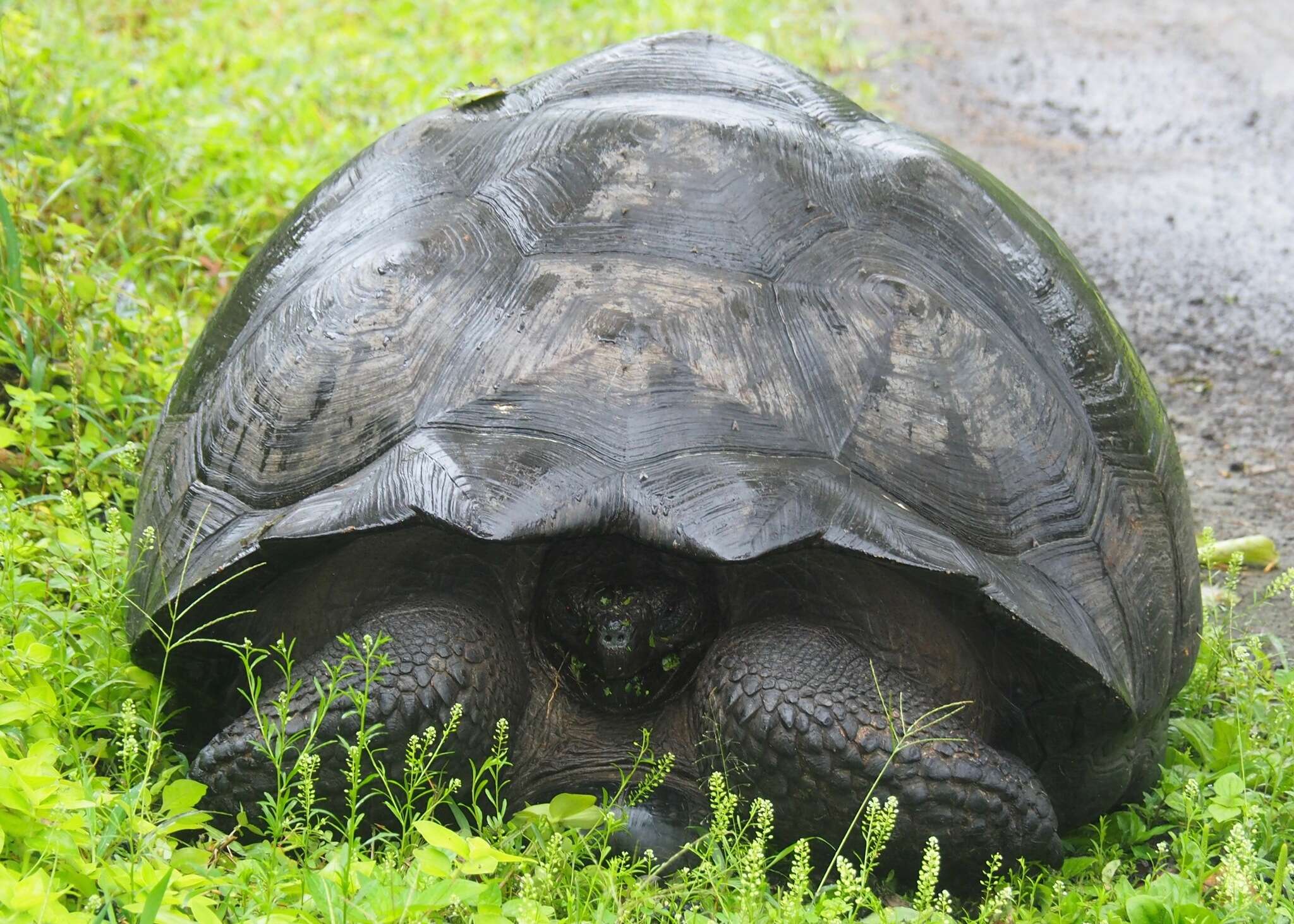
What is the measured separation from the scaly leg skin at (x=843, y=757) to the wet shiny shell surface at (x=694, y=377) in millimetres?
261

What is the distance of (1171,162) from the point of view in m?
7.39

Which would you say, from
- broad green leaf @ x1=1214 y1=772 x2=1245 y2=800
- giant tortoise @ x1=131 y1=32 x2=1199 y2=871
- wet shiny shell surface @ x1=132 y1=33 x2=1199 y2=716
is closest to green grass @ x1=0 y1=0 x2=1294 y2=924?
broad green leaf @ x1=1214 y1=772 x2=1245 y2=800

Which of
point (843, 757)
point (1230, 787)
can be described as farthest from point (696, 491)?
point (1230, 787)

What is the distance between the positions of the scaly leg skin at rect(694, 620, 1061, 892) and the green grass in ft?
0.23

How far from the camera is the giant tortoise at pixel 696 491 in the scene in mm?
2367

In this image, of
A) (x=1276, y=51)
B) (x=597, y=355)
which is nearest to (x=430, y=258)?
(x=597, y=355)

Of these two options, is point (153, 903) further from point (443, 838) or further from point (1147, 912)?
point (1147, 912)

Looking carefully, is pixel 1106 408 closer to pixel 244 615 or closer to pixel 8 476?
pixel 244 615

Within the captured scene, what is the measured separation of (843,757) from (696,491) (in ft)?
1.69

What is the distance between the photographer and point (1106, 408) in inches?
110

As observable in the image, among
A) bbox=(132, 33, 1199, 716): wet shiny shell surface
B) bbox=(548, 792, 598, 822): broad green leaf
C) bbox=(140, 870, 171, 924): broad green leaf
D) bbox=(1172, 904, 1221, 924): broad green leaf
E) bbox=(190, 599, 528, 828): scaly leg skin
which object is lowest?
bbox=(548, 792, 598, 822): broad green leaf

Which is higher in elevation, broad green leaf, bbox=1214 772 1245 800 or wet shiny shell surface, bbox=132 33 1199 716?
wet shiny shell surface, bbox=132 33 1199 716

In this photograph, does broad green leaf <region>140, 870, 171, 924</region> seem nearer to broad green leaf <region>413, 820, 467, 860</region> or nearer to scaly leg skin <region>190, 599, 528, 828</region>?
broad green leaf <region>413, 820, 467, 860</region>

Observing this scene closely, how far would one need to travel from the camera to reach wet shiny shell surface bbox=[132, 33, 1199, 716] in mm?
2342
